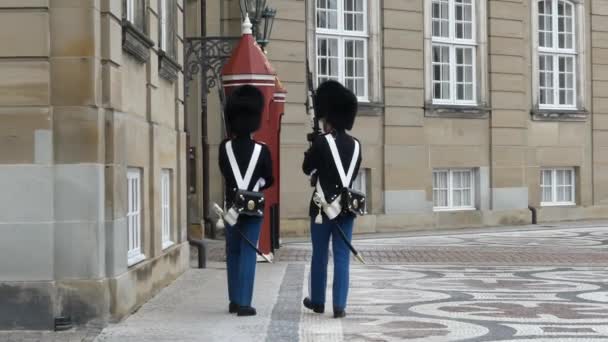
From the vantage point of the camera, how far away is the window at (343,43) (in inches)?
997

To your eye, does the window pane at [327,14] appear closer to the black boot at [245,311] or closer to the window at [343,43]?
the window at [343,43]

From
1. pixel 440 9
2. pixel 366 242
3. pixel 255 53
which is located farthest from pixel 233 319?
pixel 440 9

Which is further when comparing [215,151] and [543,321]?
[215,151]

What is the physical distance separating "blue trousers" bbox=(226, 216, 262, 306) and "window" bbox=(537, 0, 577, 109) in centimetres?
1964

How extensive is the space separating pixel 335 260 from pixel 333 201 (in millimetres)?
520

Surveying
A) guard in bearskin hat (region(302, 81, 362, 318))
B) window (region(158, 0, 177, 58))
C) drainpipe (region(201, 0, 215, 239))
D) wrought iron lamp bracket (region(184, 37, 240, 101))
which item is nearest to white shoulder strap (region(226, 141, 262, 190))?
guard in bearskin hat (region(302, 81, 362, 318))

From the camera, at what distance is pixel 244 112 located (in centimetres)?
1071

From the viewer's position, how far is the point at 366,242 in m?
22.2

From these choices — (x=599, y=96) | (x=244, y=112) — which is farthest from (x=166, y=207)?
(x=599, y=96)

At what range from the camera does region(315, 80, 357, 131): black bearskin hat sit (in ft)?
34.9

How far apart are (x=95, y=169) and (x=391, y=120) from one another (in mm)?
16741

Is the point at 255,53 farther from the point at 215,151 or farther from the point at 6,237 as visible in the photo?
the point at 215,151

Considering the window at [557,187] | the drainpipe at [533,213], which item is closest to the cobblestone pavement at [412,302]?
the drainpipe at [533,213]

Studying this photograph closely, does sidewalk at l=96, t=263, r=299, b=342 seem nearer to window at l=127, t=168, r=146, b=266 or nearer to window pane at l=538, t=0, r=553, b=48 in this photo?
window at l=127, t=168, r=146, b=266
